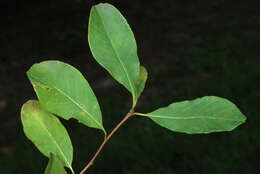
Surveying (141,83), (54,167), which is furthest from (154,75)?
(54,167)

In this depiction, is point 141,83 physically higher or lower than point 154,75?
higher

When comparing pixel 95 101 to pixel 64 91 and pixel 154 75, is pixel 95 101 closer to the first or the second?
pixel 64 91

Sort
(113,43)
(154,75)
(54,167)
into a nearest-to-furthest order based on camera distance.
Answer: (54,167), (113,43), (154,75)

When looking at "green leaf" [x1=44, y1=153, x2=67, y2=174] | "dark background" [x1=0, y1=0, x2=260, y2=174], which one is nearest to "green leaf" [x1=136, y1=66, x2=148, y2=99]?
"green leaf" [x1=44, y1=153, x2=67, y2=174]

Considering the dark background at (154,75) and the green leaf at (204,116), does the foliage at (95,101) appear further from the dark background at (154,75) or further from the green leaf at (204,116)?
the dark background at (154,75)

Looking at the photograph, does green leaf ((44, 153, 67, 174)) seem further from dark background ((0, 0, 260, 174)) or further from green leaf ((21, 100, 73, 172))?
dark background ((0, 0, 260, 174))

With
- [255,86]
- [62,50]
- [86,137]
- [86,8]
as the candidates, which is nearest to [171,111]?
[86,137]

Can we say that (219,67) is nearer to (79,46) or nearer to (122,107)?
(122,107)

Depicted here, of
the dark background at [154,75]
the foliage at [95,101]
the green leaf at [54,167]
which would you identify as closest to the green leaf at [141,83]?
the foliage at [95,101]
